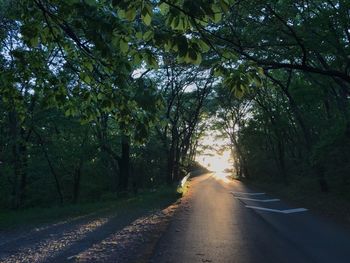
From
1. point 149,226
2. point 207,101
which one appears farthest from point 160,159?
point 149,226

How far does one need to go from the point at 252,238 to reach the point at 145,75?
7.25m

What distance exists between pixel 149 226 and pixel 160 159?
134 ft

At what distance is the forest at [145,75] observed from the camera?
3.71 metres

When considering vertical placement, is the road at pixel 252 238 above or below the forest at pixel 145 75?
below

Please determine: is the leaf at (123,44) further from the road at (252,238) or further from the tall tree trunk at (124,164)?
the tall tree trunk at (124,164)

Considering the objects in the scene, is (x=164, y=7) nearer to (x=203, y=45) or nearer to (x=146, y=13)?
(x=146, y=13)

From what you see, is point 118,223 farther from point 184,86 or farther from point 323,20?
point 184,86

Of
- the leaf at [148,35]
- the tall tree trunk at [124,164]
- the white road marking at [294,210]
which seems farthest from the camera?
the tall tree trunk at [124,164]

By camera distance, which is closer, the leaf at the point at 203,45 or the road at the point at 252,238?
the leaf at the point at 203,45

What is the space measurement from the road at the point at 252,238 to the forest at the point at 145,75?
127 inches

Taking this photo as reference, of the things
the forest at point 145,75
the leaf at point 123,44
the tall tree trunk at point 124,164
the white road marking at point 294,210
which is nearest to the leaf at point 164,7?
the forest at point 145,75

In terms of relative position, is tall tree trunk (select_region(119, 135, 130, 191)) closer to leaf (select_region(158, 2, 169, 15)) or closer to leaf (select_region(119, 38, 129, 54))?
leaf (select_region(119, 38, 129, 54))

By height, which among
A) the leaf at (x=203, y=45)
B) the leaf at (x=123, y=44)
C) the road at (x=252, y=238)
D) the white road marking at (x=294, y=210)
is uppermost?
the leaf at (x=123, y=44)

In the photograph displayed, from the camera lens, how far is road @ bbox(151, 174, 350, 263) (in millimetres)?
9242
